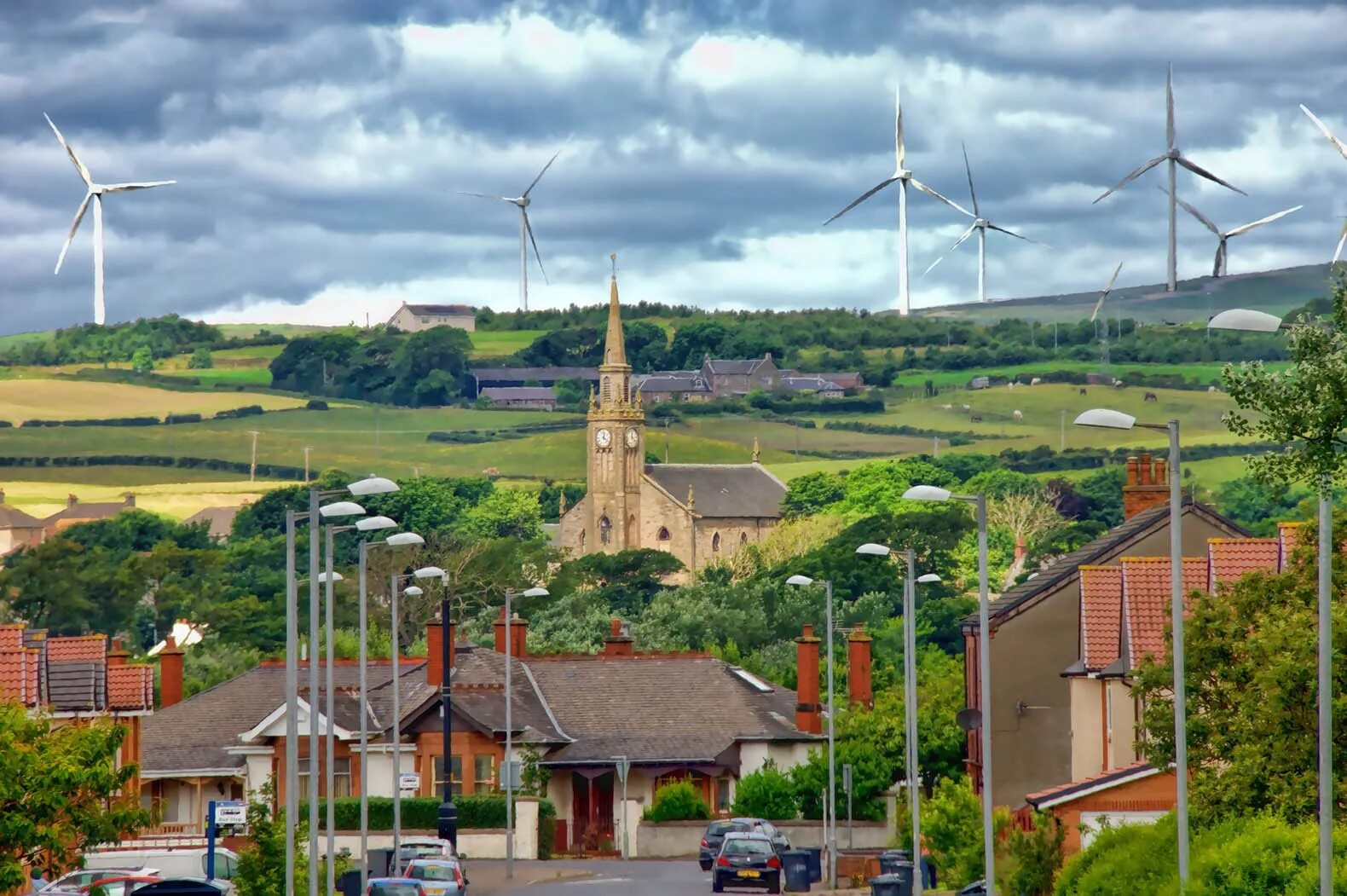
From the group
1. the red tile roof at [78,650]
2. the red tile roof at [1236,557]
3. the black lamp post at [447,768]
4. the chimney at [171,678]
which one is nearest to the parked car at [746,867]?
the black lamp post at [447,768]

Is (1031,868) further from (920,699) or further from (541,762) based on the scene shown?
(541,762)

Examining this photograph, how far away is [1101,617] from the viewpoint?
181ft

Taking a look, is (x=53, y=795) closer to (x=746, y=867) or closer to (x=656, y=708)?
(x=746, y=867)

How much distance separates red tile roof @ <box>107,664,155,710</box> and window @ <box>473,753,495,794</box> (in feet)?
64.2

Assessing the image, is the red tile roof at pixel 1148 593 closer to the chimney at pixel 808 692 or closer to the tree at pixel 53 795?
the tree at pixel 53 795

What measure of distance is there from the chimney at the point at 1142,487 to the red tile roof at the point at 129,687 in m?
25.1

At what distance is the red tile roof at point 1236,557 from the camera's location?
161 feet

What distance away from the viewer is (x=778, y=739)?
83.5m

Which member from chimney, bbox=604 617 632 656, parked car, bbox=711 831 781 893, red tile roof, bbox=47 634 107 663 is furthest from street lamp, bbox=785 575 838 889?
chimney, bbox=604 617 632 656

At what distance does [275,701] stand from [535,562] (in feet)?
364

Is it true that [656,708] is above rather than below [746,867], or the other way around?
above

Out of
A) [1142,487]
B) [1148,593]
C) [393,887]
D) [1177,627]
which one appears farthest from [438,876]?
[1142,487]

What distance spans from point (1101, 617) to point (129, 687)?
2238cm

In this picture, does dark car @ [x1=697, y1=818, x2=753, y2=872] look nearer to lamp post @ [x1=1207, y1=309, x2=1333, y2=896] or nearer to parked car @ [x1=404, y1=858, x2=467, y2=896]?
parked car @ [x1=404, y1=858, x2=467, y2=896]
